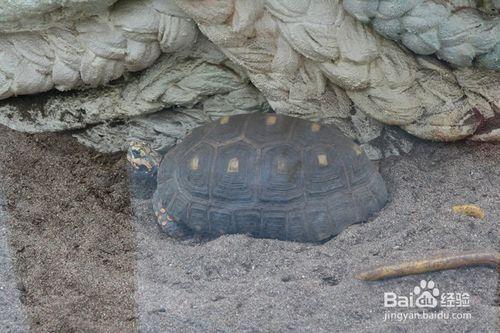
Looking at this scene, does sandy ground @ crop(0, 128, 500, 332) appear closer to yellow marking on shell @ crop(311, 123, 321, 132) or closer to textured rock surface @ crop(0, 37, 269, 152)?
textured rock surface @ crop(0, 37, 269, 152)

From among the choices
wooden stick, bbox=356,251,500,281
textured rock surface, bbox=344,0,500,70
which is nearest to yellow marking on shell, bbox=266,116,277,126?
textured rock surface, bbox=344,0,500,70

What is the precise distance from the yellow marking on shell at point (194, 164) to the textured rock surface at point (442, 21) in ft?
2.99

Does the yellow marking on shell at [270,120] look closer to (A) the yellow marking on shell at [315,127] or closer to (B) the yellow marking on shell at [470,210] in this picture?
(A) the yellow marking on shell at [315,127]

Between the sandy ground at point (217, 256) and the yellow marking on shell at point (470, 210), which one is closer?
the sandy ground at point (217, 256)

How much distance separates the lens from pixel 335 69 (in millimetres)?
3004

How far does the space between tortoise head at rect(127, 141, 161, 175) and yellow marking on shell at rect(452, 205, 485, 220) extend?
1420 millimetres

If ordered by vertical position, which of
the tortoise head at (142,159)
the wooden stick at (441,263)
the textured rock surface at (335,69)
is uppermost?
the textured rock surface at (335,69)

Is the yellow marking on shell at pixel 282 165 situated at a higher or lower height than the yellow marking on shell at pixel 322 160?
lower

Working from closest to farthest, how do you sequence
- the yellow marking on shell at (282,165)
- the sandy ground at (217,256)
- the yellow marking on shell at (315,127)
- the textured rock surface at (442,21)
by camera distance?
the sandy ground at (217,256)
the textured rock surface at (442,21)
the yellow marking on shell at (282,165)
the yellow marking on shell at (315,127)

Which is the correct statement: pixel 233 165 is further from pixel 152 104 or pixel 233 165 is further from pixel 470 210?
pixel 470 210

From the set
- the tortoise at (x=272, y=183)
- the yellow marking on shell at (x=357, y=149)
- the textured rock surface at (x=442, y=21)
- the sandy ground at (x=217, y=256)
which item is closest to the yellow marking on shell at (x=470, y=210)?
the sandy ground at (x=217, y=256)

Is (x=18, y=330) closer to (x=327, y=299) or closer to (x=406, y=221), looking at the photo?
(x=327, y=299)

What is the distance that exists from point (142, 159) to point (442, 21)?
1525 mm

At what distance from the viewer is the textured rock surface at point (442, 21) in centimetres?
279
